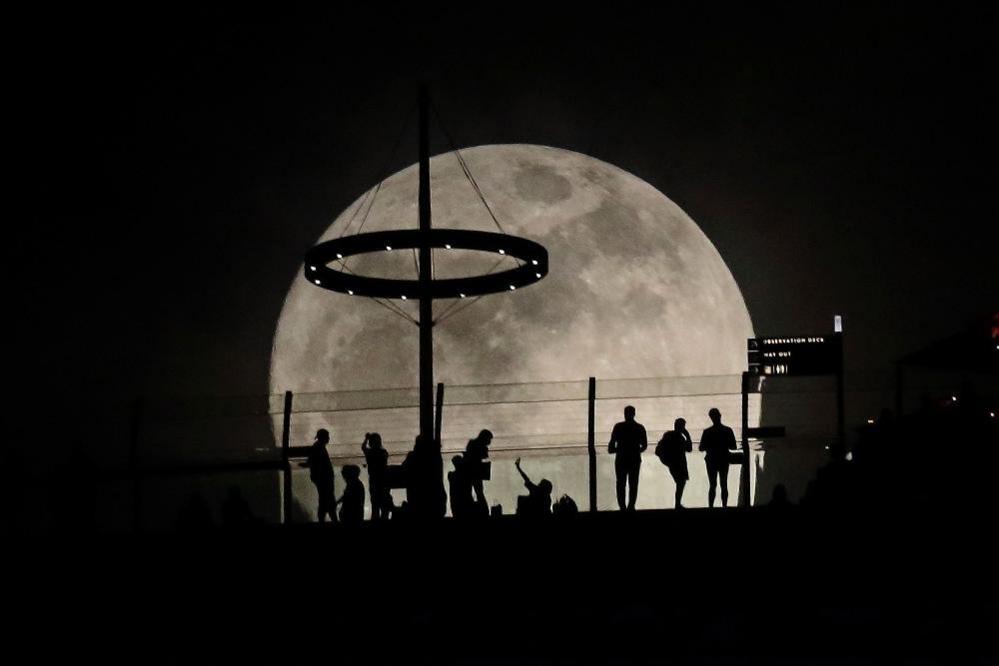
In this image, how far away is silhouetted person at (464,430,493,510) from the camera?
54.7 feet

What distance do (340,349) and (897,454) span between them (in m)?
21.7

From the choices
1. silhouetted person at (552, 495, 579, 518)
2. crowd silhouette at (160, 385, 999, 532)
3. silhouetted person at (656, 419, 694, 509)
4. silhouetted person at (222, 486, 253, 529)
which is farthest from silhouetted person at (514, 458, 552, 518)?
silhouetted person at (222, 486, 253, 529)

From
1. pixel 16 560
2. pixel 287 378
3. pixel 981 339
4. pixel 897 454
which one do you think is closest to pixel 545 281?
pixel 287 378

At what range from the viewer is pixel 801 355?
1964 cm

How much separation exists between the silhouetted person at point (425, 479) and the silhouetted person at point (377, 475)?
0.53 m

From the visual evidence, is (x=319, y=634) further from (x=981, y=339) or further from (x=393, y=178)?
(x=393, y=178)

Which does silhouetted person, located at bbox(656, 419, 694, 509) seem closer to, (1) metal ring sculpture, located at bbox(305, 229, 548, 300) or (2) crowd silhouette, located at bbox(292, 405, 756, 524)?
(2) crowd silhouette, located at bbox(292, 405, 756, 524)

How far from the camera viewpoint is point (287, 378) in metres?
38.3

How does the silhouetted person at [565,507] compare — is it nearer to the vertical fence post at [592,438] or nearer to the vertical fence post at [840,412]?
the vertical fence post at [592,438]

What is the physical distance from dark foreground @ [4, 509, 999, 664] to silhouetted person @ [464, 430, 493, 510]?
2374mm

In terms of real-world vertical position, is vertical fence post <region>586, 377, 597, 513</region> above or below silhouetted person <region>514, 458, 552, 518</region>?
above

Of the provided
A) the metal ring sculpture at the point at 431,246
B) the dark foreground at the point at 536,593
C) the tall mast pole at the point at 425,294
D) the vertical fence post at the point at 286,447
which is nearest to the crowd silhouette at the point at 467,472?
the vertical fence post at the point at 286,447

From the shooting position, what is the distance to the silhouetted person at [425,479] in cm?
1591

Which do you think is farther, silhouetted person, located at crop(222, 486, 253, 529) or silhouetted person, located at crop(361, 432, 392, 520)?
silhouetted person, located at crop(361, 432, 392, 520)
